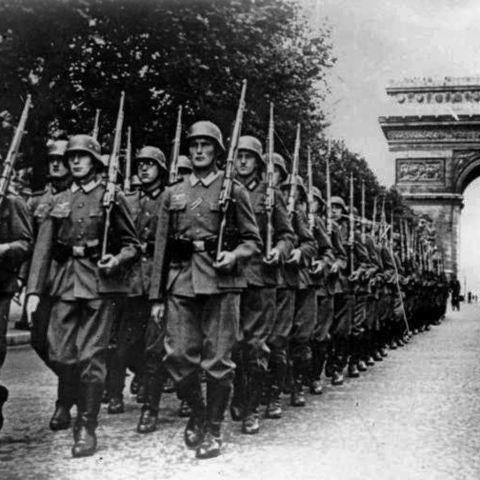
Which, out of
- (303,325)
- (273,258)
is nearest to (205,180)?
(273,258)

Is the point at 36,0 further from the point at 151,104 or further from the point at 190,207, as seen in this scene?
the point at 190,207

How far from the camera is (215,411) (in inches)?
247

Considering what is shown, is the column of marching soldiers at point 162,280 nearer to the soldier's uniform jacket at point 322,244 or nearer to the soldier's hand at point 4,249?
the soldier's hand at point 4,249

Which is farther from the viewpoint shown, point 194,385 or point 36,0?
point 36,0

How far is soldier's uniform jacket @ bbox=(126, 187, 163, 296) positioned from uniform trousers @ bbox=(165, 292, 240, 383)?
1.81 m

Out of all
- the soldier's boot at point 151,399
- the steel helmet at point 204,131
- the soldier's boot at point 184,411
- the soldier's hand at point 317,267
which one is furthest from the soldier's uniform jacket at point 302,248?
the steel helmet at point 204,131

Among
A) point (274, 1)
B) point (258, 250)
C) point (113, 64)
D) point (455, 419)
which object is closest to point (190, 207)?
point (258, 250)

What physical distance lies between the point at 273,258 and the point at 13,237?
2164 millimetres

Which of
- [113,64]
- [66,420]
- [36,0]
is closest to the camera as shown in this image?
[66,420]

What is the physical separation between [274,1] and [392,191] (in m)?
13.8

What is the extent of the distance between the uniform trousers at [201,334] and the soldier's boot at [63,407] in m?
0.93

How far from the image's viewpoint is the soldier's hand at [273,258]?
24.6 ft

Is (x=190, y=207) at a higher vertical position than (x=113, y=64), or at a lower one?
lower

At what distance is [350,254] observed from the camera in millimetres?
11953
